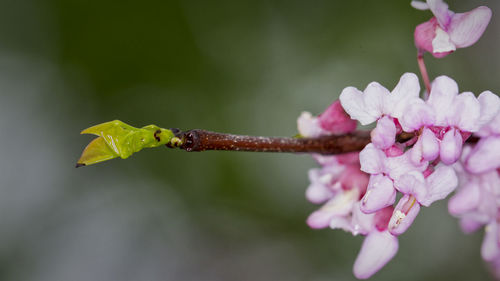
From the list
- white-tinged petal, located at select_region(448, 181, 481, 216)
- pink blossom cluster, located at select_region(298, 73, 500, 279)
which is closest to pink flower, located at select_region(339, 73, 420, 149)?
pink blossom cluster, located at select_region(298, 73, 500, 279)

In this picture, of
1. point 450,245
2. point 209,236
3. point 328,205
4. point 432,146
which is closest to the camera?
point 432,146

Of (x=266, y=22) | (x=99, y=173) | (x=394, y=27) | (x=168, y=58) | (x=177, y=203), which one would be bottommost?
(x=177, y=203)

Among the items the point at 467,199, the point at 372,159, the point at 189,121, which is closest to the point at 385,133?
the point at 372,159

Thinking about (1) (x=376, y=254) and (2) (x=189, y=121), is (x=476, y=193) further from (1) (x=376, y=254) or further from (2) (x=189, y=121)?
(2) (x=189, y=121)

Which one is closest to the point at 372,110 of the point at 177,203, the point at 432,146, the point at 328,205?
the point at 432,146

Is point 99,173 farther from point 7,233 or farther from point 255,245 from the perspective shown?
point 255,245

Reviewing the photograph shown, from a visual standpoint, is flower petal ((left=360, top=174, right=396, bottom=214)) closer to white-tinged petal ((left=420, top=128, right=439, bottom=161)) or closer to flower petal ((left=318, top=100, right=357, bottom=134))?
white-tinged petal ((left=420, top=128, right=439, bottom=161))
